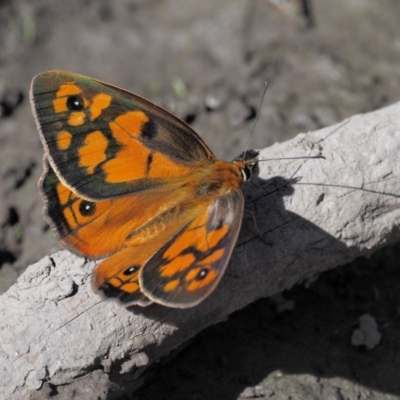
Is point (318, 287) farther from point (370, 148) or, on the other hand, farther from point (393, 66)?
point (393, 66)

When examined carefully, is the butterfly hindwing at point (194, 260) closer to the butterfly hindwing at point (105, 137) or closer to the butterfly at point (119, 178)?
the butterfly at point (119, 178)

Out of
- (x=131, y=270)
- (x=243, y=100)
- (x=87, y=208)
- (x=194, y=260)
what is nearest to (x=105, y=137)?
(x=87, y=208)

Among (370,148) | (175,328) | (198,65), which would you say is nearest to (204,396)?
(175,328)

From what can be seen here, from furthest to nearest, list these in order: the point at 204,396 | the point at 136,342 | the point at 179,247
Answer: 1. the point at 204,396
2. the point at 136,342
3. the point at 179,247

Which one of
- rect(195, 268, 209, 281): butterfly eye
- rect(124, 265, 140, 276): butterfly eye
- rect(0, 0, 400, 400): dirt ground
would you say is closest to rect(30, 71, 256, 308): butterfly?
rect(124, 265, 140, 276): butterfly eye

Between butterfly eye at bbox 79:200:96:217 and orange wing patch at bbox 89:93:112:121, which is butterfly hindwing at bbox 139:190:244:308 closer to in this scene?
butterfly eye at bbox 79:200:96:217

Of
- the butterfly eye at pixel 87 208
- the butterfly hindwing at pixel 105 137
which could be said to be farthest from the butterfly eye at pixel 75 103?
the butterfly eye at pixel 87 208
